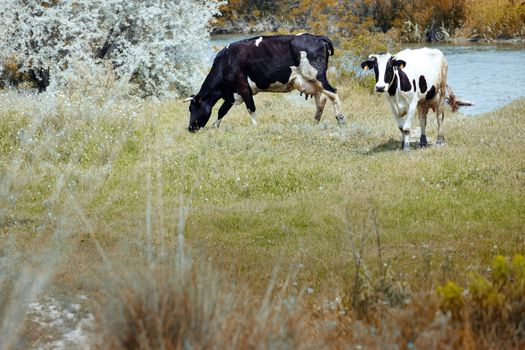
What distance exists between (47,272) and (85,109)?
7711 mm

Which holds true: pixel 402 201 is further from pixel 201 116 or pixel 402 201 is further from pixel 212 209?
pixel 201 116

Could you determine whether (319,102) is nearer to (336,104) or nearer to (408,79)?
(336,104)

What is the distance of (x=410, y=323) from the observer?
17.1 ft

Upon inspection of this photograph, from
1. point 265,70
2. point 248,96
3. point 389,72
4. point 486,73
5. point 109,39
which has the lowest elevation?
point 486,73

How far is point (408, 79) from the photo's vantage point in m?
13.7

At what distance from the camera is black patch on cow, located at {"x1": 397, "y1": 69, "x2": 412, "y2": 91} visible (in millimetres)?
13664

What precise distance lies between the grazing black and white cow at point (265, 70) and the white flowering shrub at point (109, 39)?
4.29 metres

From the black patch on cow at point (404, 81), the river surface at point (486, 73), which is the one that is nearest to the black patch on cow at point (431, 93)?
the black patch on cow at point (404, 81)

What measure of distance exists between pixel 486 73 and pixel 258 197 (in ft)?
63.4

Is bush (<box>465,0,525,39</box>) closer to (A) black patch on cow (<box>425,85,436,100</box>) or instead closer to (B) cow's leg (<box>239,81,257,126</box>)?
(B) cow's leg (<box>239,81,257,126</box>)

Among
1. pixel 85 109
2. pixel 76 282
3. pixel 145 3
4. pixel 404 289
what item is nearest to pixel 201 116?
pixel 85 109

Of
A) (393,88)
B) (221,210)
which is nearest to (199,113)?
(393,88)

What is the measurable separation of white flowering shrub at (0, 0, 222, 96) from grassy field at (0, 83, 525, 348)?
4462 millimetres

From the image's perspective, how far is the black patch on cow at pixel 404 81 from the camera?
13.7 metres
